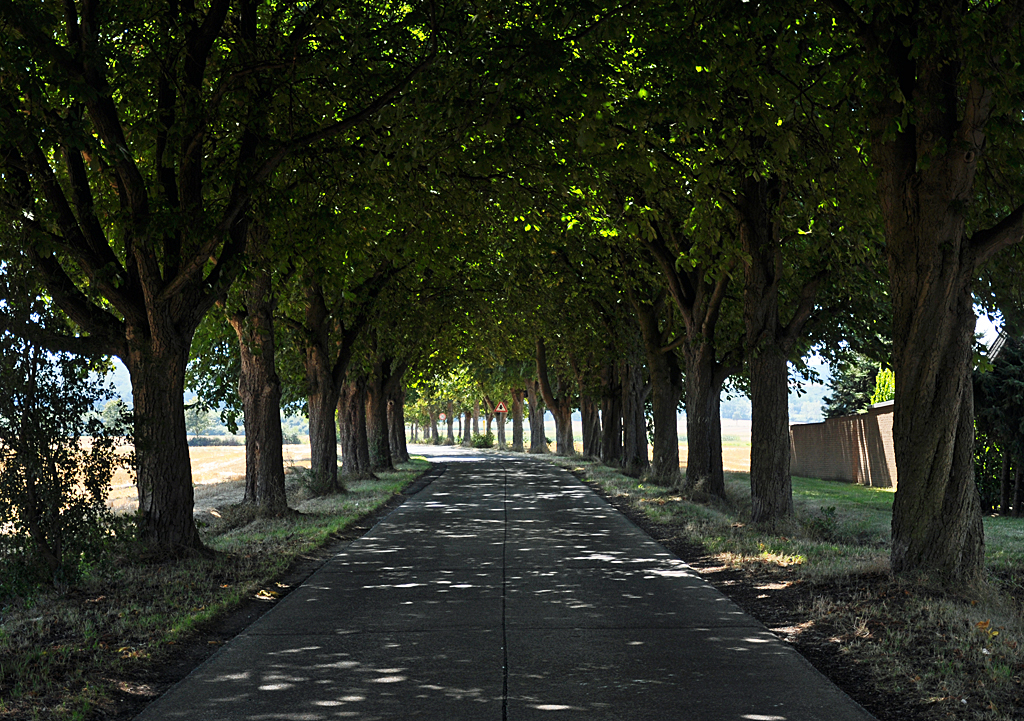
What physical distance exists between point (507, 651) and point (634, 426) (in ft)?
73.1

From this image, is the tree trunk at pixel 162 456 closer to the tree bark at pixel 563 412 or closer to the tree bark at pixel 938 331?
the tree bark at pixel 938 331

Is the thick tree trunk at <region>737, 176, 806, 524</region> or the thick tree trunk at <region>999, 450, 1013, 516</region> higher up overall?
the thick tree trunk at <region>737, 176, 806, 524</region>

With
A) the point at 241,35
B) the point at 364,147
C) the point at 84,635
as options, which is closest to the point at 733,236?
the point at 364,147

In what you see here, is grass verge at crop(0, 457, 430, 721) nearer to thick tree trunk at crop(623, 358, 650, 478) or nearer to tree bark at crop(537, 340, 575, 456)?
thick tree trunk at crop(623, 358, 650, 478)

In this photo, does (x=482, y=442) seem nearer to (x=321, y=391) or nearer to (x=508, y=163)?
(x=321, y=391)

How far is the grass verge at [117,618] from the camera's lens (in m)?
5.64

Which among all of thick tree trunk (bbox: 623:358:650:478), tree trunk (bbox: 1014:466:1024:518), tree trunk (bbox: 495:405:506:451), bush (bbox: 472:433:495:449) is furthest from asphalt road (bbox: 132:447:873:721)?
bush (bbox: 472:433:495:449)

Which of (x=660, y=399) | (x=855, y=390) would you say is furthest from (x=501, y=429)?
(x=660, y=399)

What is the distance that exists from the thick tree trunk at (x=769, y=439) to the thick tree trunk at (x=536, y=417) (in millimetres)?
35348

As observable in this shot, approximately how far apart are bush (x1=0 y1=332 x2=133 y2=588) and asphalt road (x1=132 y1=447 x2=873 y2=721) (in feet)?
6.88

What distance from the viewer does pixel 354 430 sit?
1170 inches

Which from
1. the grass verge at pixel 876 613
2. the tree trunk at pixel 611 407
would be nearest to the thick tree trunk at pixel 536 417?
the tree trunk at pixel 611 407

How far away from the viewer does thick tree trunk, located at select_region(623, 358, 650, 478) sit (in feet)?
91.1

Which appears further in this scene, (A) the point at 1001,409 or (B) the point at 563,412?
(B) the point at 563,412
